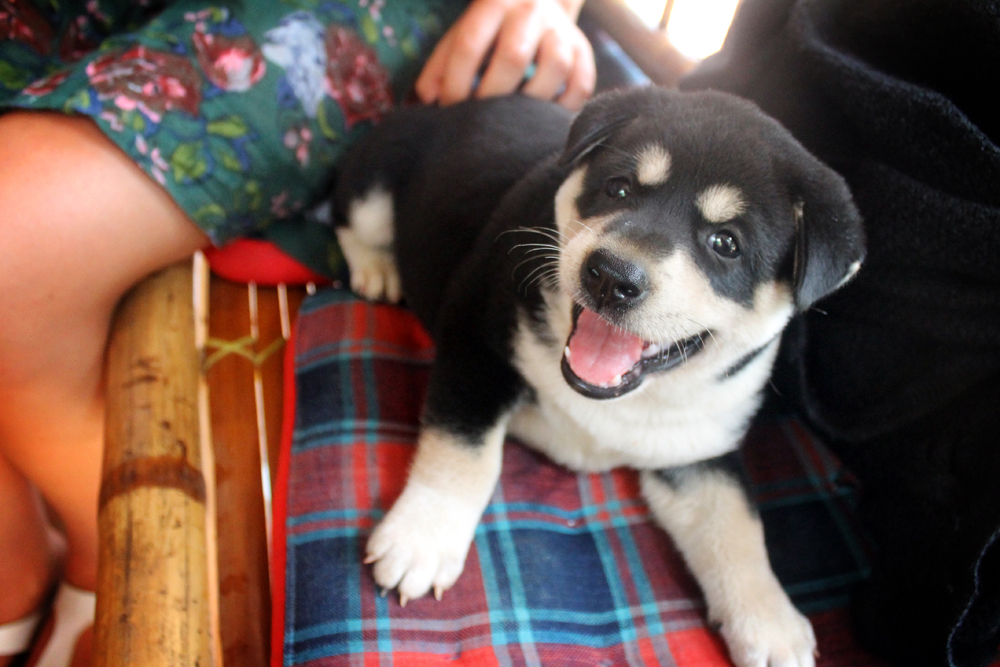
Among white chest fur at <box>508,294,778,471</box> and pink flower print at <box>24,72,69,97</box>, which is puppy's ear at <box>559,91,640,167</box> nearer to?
white chest fur at <box>508,294,778,471</box>

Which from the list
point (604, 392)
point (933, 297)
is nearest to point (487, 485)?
point (604, 392)

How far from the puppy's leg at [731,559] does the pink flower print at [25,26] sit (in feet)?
5.55

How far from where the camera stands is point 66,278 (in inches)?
56.7

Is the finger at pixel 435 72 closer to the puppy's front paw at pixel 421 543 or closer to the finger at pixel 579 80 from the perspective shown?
the finger at pixel 579 80

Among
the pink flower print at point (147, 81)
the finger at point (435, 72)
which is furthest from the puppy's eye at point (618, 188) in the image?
the pink flower print at point (147, 81)

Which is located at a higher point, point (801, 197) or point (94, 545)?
point (801, 197)

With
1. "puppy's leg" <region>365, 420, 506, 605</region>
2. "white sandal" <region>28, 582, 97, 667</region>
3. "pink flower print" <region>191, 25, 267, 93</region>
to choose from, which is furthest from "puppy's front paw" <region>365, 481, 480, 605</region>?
"pink flower print" <region>191, 25, 267, 93</region>

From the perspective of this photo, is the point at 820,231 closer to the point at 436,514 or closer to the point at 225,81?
the point at 436,514

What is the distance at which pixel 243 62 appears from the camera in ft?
5.20

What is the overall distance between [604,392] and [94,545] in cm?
129

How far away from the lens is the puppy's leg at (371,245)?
1.82 m

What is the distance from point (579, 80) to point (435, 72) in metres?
0.38

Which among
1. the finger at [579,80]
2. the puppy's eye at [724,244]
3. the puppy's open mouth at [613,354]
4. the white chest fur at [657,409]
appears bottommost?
the white chest fur at [657,409]

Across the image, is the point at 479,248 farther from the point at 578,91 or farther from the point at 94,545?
the point at 94,545
